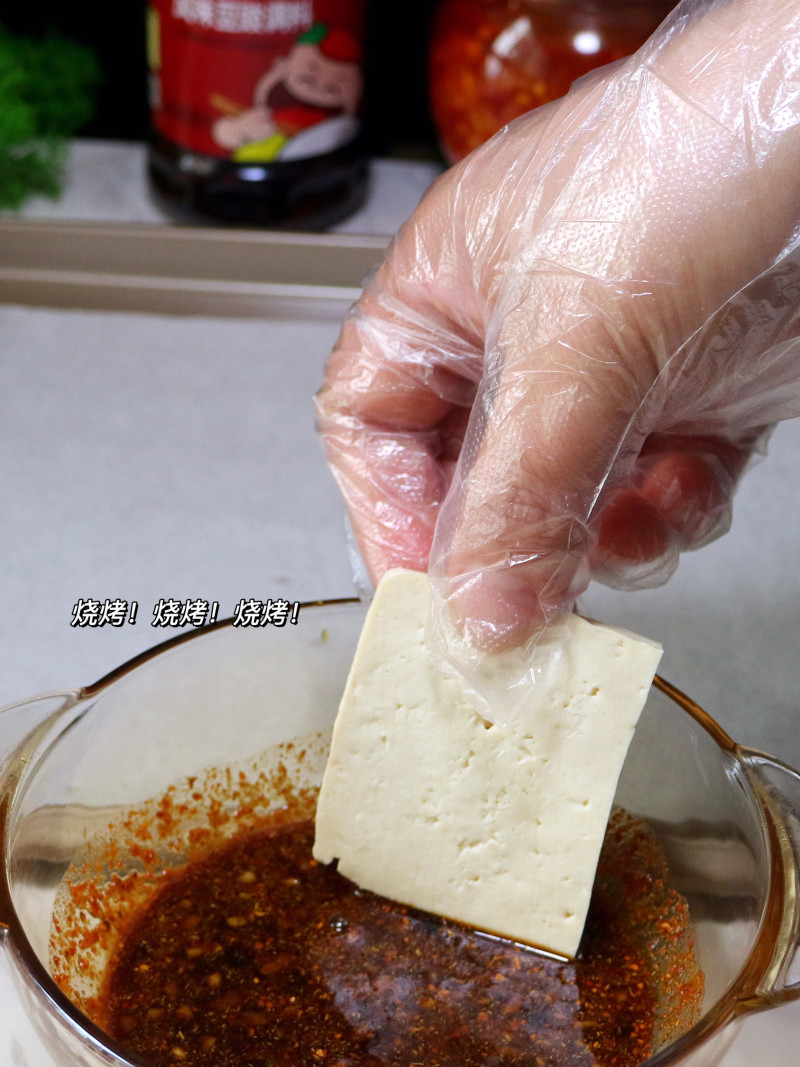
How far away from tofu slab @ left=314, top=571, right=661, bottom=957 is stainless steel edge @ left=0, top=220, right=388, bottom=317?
79 cm

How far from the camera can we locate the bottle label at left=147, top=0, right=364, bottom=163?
4.11 feet

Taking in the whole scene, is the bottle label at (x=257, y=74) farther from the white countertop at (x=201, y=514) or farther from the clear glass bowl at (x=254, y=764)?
the clear glass bowl at (x=254, y=764)

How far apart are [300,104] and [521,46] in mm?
260

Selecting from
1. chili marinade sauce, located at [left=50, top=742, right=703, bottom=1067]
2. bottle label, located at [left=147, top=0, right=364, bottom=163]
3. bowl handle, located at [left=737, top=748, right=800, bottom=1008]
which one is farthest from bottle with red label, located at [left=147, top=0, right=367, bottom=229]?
bowl handle, located at [left=737, top=748, right=800, bottom=1008]

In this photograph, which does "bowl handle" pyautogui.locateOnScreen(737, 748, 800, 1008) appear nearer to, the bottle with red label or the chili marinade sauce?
the chili marinade sauce

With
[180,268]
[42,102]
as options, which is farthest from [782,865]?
[42,102]

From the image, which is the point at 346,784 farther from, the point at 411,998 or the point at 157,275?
the point at 157,275

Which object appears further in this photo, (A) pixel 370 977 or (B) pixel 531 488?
(A) pixel 370 977

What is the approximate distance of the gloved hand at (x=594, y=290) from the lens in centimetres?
54

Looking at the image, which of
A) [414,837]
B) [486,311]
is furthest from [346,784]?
[486,311]

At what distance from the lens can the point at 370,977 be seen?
0.70 m

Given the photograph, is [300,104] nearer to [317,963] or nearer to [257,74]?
[257,74]

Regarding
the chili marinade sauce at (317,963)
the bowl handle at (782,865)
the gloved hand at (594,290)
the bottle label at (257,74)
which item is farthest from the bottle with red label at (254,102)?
the bowl handle at (782,865)

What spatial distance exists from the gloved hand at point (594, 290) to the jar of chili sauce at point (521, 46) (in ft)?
2.05
